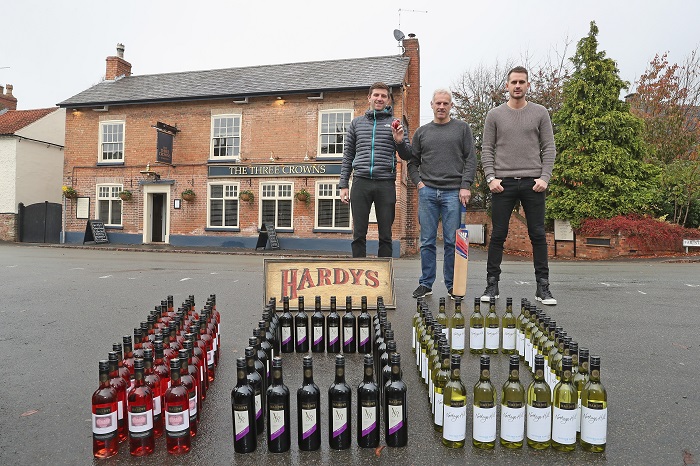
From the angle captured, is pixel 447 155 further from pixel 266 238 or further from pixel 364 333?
pixel 266 238

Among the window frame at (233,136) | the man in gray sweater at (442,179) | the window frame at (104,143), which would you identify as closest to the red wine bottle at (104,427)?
the man in gray sweater at (442,179)

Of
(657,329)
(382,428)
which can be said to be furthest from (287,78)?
(382,428)

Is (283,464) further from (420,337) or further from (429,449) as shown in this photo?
(420,337)

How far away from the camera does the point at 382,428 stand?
2658 millimetres

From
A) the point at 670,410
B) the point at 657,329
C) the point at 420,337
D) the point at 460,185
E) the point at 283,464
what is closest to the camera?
the point at 283,464

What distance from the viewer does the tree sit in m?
18.2

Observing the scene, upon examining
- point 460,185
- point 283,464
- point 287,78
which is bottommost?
point 283,464

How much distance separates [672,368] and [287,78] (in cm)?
2072

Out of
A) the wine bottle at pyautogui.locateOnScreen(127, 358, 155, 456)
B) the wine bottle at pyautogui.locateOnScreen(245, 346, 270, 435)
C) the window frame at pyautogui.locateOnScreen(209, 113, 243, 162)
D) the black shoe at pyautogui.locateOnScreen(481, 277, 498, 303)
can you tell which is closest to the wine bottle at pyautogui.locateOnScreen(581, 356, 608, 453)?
the wine bottle at pyautogui.locateOnScreen(245, 346, 270, 435)

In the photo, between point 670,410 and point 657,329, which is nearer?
point 670,410

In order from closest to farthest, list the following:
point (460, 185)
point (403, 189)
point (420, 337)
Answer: point (420, 337), point (460, 185), point (403, 189)

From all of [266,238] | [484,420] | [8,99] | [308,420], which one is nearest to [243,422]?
[308,420]

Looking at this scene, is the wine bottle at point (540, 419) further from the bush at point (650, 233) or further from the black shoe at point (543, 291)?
the bush at point (650, 233)

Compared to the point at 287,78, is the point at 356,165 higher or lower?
lower
